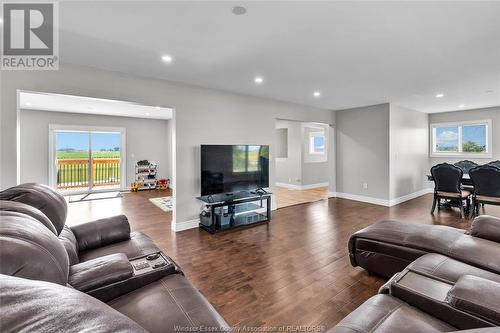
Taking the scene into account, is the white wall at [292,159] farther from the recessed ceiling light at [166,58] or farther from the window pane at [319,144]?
the recessed ceiling light at [166,58]

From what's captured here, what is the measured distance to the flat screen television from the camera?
157 inches

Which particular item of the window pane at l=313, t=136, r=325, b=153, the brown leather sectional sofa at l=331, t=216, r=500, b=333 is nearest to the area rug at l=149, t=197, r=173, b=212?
the brown leather sectional sofa at l=331, t=216, r=500, b=333

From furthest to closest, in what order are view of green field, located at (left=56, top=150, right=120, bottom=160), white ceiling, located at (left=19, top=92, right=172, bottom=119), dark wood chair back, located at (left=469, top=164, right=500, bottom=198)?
view of green field, located at (left=56, top=150, right=120, bottom=160) < white ceiling, located at (left=19, top=92, right=172, bottom=119) < dark wood chair back, located at (left=469, top=164, right=500, bottom=198)

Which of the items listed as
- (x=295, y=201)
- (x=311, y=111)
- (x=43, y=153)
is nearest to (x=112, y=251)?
(x=295, y=201)

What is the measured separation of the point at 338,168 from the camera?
6.78m

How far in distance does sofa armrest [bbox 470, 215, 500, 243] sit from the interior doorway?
17.3ft

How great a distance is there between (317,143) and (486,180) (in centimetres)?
503

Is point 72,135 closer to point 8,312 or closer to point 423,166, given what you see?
point 8,312

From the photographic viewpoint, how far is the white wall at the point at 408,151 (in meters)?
5.75

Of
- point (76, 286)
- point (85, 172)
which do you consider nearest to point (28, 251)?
point (76, 286)

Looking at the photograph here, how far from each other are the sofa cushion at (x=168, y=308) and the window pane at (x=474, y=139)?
8630 mm

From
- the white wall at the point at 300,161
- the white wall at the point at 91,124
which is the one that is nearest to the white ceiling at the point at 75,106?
the white wall at the point at 91,124

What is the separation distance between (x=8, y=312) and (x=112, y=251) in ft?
4.93

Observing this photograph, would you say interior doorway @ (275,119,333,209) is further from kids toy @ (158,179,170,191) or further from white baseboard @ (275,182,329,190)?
kids toy @ (158,179,170,191)
